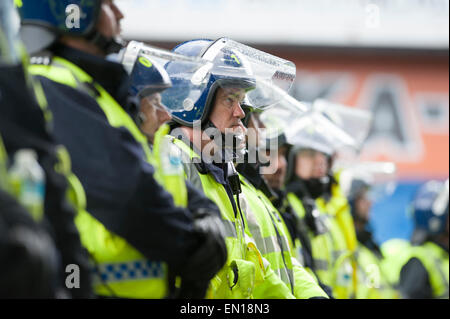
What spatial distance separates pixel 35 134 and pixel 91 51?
0.87 m

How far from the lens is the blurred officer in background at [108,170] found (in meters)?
3.06

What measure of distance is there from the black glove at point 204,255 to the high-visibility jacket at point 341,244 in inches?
168

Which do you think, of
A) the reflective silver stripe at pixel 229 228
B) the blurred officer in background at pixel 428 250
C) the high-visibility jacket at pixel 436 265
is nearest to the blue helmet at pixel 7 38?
the reflective silver stripe at pixel 229 228

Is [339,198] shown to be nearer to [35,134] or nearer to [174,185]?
[174,185]

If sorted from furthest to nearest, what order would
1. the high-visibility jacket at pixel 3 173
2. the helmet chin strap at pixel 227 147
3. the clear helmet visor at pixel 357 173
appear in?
1. the clear helmet visor at pixel 357 173
2. the helmet chin strap at pixel 227 147
3. the high-visibility jacket at pixel 3 173

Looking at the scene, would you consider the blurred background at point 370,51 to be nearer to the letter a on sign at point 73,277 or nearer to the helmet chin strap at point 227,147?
the helmet chin strap at point 227,147

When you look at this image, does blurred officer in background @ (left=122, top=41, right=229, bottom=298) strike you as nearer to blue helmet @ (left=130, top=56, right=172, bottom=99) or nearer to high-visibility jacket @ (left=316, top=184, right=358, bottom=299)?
blue helmet @ (left=130, top=56, right=172, bottom=99)

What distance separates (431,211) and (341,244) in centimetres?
127

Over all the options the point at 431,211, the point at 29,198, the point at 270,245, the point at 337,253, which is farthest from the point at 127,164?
the point at 431,211

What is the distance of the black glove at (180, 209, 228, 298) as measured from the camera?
3.26 m

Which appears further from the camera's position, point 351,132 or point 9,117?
point 351,132

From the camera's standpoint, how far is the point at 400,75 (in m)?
15.7

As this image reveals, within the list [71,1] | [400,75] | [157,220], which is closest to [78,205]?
[157,220]

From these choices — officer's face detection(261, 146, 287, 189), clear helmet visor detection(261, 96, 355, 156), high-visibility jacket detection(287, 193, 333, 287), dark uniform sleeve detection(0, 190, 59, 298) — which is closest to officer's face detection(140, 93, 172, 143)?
dark uniform sleeve detection(0, 190, 59, 298)
